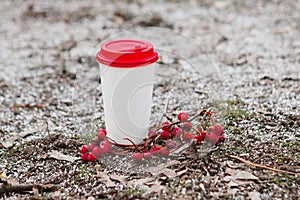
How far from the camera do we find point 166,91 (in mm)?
3445

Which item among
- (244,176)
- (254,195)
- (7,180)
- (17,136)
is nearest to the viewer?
(254,195)

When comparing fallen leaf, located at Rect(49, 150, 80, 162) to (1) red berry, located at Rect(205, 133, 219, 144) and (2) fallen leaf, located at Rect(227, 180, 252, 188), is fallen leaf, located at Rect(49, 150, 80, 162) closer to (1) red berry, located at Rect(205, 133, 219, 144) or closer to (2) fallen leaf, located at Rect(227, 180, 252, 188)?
(1) red berry, located at Rect(205, 133, 219, 144)

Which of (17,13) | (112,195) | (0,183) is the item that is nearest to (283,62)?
(112,195)

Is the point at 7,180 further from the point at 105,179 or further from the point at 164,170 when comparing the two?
the point at 164,170

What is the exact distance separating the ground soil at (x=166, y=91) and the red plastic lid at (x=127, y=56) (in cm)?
57

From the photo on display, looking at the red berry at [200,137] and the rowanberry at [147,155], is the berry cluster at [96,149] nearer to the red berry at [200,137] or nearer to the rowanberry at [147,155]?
the rowanberry at [147,155]

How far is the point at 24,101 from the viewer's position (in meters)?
3.43

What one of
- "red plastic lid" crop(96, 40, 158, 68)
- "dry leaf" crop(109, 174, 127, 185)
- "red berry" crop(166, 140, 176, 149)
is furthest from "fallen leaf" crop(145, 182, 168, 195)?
"red plastic lid" crop(96, 40, 158, 68)

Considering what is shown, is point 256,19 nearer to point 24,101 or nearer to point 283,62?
point 283,62

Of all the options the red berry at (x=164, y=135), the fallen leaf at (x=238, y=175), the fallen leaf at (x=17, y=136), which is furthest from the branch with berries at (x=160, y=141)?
the fallen leaf at (x=17, y=136)

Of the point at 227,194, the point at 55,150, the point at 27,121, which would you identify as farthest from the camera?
the point at 27,121

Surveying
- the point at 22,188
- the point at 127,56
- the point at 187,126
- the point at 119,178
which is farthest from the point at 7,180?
the point at 187,126

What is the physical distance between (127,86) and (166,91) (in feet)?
3.74

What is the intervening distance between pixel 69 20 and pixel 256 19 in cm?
236
